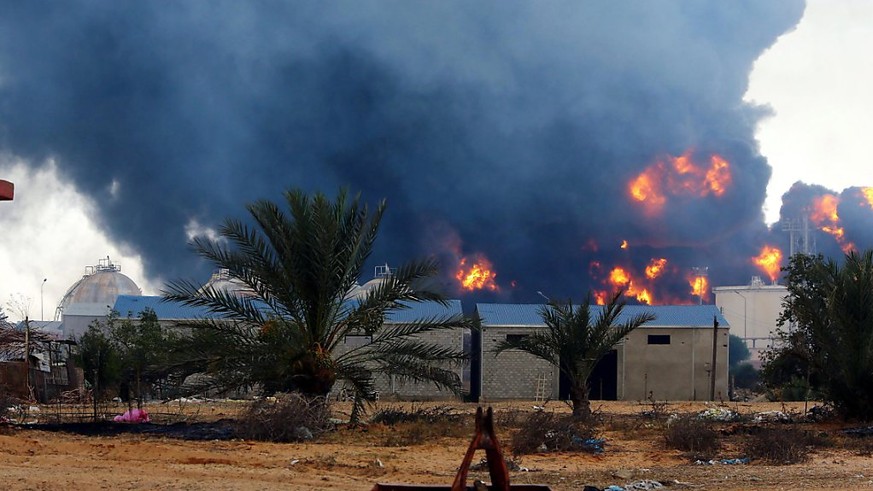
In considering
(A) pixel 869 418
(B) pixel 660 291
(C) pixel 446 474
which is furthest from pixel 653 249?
(C) pixel 446 474

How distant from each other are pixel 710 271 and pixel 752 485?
235 feet

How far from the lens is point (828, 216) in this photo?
294 feet

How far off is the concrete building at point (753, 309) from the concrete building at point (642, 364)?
121ft

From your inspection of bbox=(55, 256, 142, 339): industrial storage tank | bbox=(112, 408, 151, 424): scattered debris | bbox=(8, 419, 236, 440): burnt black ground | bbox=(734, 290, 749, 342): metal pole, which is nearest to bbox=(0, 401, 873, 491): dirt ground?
bbox=(8, 419, 236, 440): burnt black ground

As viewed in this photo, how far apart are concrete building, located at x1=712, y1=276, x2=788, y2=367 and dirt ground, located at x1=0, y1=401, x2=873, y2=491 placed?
210 feet

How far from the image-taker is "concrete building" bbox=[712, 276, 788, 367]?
78.4 m

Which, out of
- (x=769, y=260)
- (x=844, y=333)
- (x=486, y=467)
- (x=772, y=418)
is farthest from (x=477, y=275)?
(x=486, y=467)

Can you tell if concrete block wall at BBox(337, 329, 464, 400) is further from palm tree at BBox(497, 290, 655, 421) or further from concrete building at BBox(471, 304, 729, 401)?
palm tree at BBox(497, 290, 655, 421)

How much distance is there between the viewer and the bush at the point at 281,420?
1762 centimetres

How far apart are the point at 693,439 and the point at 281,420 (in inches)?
272

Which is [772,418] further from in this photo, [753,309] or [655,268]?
[753,309]

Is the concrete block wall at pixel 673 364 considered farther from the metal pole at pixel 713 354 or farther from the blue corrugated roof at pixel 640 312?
the blue corrugated roof at pixel 640 312

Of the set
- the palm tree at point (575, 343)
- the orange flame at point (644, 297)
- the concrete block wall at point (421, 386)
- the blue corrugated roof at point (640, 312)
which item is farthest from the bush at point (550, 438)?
the orange flame at point (644, 297)

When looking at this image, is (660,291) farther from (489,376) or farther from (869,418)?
(869,418)
